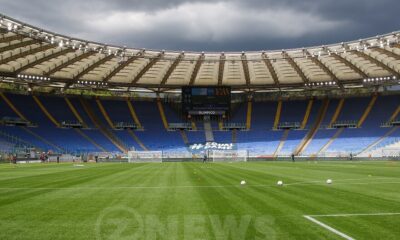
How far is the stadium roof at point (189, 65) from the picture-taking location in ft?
163

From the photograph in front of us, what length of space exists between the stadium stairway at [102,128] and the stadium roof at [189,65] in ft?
17.1

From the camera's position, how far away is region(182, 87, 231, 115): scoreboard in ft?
216

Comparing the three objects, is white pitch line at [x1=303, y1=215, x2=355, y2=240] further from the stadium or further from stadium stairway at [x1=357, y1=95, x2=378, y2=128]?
stadium stairway at [x1=357, y1=95, x2=378, y2=128]

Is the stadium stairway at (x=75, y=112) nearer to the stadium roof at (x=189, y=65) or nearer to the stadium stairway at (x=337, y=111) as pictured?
the stadium roof at (x=189, y=65)

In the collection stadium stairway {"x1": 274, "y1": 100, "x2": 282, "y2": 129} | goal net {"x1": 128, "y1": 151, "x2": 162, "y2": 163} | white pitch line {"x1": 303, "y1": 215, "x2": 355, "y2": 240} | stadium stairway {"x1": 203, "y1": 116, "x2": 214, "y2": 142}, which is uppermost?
stadium stairway {"x1": 274, "y1": 100, "x2": 282, "y2": 129}

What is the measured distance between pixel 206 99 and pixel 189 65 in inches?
287

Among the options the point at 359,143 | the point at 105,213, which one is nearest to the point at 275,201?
the point at 105,213

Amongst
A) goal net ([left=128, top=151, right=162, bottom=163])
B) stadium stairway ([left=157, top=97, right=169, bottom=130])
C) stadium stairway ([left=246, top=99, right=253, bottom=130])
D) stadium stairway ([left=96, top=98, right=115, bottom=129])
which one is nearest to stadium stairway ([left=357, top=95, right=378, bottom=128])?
stadium stairway ([left=246, top=99, right=253, bottom=130])

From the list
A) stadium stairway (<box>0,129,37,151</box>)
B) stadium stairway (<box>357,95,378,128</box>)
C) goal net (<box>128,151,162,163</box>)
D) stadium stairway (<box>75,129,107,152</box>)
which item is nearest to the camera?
goal net (<box>128,151,162,163</box>)

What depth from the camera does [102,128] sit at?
224ft

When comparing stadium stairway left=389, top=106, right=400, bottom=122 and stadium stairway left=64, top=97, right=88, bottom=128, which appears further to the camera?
stadium stairway left=64, top=97, right=88, bottom=128

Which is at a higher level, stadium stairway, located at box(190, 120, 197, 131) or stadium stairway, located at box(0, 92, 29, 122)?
stadium stairway, located at box(0, 92, 29, 122)

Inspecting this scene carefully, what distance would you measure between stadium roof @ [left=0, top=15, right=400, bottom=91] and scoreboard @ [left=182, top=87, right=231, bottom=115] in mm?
1762

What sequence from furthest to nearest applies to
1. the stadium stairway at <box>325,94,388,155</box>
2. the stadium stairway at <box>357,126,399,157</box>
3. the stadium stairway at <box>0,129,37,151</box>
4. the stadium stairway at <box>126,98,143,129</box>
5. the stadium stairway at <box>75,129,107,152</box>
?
the stadium stairway at <box>126,98,143,129</box> < the stadium stairway at <box>75,129,107,152</box> < the stadium stairway at <box>325,94,388,155</box> < the stadium stairway at <box>0,129,37,151</box> < the stadium stairway at <box>357,126,399,157</box>
